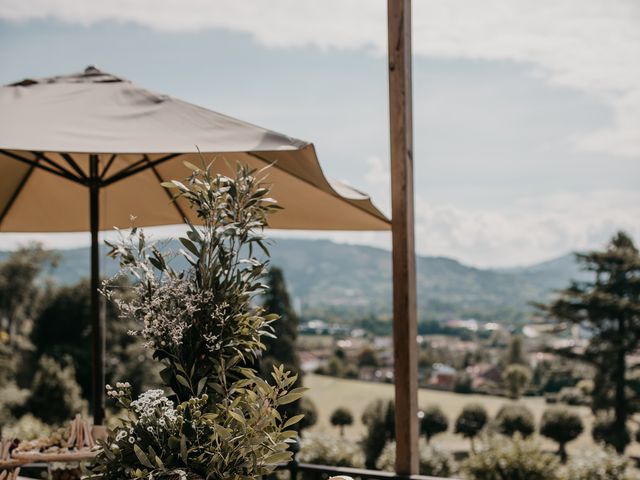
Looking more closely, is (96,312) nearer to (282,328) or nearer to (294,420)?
(294,420)

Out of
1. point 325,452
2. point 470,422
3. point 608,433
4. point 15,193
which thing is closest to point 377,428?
point 470,422

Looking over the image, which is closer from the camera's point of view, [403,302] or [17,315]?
[403,302]

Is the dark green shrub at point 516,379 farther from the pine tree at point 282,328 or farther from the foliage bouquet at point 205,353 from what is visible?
the foliage bouquet at point 205,353

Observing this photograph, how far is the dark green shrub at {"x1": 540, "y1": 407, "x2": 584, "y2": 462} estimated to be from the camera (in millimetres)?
31781

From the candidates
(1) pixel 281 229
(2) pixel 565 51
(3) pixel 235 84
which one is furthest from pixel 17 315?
(2) pixel 565 51

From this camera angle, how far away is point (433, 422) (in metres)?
35.4

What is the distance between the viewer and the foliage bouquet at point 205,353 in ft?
6.01

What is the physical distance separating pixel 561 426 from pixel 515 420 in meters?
2.75

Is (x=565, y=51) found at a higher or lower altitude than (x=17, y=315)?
higher

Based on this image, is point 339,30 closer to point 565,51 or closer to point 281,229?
point 565,51

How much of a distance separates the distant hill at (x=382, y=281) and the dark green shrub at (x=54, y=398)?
7655mm

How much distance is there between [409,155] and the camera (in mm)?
2941

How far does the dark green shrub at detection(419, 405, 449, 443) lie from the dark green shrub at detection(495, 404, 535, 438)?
2.31m

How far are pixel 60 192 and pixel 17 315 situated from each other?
31887 millimetres
